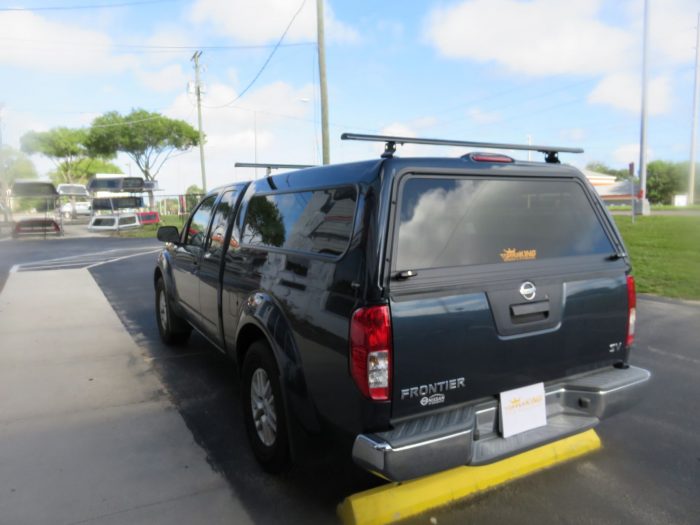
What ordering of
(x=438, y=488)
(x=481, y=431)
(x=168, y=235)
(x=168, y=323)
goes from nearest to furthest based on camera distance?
(x=481, y=431), (x=438, y=488), (x=168, y=235), (x=168, y=323)

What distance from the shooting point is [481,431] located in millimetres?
2578

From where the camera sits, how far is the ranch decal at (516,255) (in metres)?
2.75

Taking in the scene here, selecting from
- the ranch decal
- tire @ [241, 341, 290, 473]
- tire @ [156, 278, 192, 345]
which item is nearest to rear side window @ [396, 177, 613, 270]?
the ranch decal

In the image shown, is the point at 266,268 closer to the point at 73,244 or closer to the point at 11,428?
the point at 11,428

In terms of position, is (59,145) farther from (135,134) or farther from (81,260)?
(81,260)

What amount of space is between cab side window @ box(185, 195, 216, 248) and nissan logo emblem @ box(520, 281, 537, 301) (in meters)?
3.00

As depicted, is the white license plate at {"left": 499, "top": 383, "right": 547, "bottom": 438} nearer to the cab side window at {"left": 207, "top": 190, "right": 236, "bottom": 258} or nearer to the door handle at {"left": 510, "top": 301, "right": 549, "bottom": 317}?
the door handle at {"left": 510, "top": 301, "right": 549, "bottom": 317}

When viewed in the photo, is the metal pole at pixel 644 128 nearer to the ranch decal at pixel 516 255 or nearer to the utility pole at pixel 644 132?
the utility pole at pixel 644 132

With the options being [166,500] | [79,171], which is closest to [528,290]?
[166,500]

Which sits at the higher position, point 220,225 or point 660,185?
point 660,185

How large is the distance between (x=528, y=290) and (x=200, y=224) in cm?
337

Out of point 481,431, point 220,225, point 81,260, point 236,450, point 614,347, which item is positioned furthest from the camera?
point 81,260

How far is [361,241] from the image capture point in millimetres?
2473

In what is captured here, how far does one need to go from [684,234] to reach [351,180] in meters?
15.1
